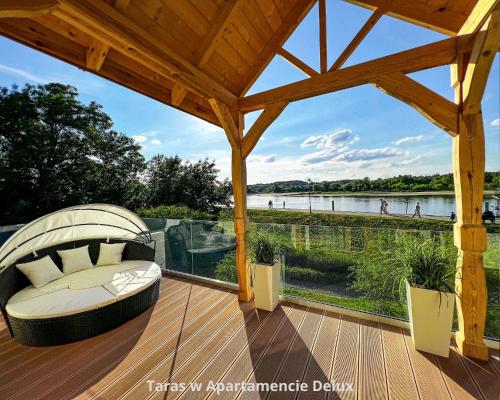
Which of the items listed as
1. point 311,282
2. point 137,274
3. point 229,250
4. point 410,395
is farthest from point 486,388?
point 137,274

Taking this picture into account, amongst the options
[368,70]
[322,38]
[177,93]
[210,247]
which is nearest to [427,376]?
[368,70]

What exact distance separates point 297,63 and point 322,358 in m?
3.32

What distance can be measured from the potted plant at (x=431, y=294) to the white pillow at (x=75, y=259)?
4527mm

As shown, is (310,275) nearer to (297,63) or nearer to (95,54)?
(297,63)

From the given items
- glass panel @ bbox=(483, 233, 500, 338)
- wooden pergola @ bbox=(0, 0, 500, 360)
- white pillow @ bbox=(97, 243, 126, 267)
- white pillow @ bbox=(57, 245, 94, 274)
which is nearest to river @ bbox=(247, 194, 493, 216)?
glass panel @ bbox=(483, 233, 500, 338)

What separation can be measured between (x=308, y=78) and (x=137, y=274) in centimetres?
362

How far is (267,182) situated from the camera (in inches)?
442

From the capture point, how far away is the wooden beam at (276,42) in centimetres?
277

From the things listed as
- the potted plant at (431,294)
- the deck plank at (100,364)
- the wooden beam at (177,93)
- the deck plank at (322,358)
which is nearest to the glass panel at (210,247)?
the deck plank at (100,364)

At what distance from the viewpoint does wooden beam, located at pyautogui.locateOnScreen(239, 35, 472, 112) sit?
2.08m

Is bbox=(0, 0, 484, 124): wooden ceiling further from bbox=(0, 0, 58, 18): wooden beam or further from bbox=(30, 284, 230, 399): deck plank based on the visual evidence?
bbox=(30, 284, 230, 399): deck plank

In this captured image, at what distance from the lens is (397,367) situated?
197 cm

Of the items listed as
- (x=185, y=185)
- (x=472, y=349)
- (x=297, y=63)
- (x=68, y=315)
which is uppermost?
(x=297, y=63)

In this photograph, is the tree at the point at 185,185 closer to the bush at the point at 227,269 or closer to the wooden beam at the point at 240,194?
the bush at the point at 227,269
